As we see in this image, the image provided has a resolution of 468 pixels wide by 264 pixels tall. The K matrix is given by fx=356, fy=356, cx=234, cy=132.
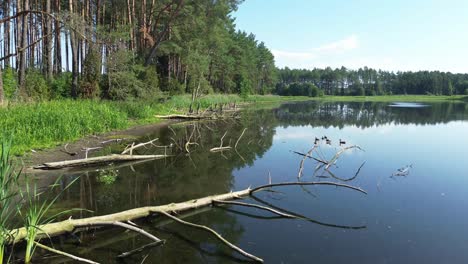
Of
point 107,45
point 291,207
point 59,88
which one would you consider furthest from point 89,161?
point 59,88

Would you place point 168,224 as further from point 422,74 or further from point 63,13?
point 422,74

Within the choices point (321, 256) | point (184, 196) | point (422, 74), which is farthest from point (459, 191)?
point (422, 74)

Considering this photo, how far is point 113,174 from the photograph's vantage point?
32.1 feet

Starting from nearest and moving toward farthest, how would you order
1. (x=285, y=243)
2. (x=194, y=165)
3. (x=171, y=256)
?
1. (x=171, y=256)
2. (x=285, y=243)
3. (x=194, y=165)

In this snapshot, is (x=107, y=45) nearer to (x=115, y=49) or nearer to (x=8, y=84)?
(x=115, y=49)

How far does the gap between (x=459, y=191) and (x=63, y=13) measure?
52.9ft

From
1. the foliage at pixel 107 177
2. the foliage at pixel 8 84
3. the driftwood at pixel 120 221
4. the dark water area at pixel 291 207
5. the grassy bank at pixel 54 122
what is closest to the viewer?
the driftwood at pixel 120 221

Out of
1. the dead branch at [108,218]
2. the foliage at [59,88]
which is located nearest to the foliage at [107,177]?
the dead branch at [108,218]

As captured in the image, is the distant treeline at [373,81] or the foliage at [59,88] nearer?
the foliage at [59,88]

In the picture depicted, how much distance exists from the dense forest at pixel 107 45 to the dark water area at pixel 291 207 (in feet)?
28.8

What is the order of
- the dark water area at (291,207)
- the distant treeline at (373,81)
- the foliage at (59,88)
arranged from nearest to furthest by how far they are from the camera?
the dark water area at (291,207), the foliage at (59,88), the distant treeline at (373,81)

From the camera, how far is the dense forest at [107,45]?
1966 cm

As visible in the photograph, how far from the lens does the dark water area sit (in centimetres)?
560

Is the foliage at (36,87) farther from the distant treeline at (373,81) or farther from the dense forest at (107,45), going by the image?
the distant treeline at (373,81)
